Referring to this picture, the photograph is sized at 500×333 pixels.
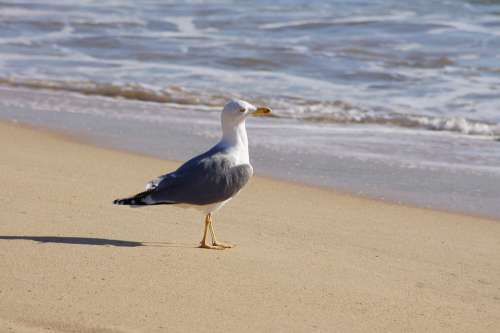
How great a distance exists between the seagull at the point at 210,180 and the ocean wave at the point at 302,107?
4.70 m

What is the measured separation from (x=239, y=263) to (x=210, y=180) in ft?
1.68

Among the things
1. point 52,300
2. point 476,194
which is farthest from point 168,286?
point 476,194

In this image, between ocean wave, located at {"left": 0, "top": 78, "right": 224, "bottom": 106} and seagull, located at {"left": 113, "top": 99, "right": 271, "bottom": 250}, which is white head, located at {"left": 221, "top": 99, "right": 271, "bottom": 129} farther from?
ocean wave, located at {"left": 0, "top": 78, "right": 224, "bottom": 106}

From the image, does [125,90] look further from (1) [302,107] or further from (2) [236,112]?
(2) [236,112]

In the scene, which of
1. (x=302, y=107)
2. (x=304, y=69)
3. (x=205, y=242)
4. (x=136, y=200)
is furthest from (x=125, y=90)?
(x=136, y=200)

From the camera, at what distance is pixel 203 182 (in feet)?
17.7

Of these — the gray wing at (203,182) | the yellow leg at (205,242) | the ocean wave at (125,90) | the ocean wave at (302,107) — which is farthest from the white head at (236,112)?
the ocean wave at (125,90)

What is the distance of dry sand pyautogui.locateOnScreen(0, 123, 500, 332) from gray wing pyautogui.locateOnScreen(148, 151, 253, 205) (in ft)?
0.90

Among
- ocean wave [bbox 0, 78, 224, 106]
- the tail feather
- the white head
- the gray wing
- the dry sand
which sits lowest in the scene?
the dry sand

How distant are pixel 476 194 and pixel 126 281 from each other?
3613mm

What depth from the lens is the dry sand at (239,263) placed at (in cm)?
433

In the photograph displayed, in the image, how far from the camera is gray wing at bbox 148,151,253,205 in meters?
5.32

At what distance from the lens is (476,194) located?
750 centimetres

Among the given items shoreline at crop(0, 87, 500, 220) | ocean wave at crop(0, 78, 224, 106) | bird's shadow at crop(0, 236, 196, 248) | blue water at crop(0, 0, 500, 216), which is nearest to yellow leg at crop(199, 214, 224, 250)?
bird's shadow at crop(0, 236, 196, 248)
